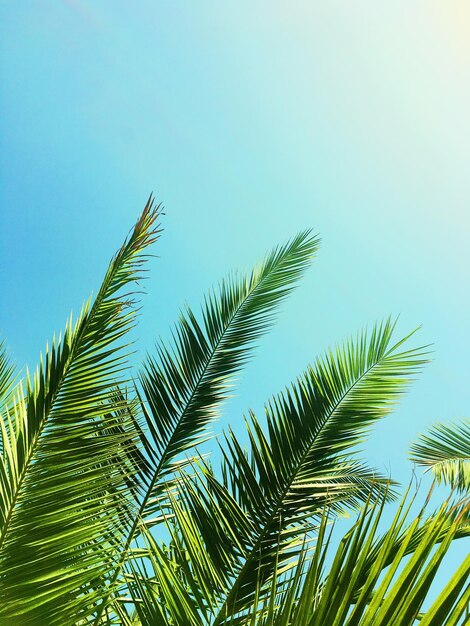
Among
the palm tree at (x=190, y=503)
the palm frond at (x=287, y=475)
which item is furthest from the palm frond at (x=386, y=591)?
the palm frond at (x=287, y=475)

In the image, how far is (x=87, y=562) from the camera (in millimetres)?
1536

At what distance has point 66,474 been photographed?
1640 mm

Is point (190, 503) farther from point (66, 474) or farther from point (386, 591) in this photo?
point (386, 591)

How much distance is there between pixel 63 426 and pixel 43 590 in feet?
1.54

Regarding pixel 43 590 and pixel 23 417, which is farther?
pixel 23 417

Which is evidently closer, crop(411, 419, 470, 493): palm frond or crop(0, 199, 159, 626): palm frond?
crop(0, 199, 159, 626): palm frond

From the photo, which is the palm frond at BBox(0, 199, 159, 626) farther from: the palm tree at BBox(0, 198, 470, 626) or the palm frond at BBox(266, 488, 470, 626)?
the palm frond at BBox(266, 488, 470, 626)

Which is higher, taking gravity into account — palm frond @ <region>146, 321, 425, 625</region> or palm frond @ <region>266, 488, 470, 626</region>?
palm frond @ <region>146, 321, 425, 625</region>

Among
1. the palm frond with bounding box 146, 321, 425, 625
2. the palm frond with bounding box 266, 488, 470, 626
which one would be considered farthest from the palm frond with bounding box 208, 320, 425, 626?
the palm frond with bounding box 266, 488, 470, 626

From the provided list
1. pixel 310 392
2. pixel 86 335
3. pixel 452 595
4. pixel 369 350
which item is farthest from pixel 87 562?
pixel 369 350

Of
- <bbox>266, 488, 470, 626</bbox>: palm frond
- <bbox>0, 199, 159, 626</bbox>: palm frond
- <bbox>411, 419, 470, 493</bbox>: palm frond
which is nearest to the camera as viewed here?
<bbox>266, 488, 470, 626</bbox>: palm frond

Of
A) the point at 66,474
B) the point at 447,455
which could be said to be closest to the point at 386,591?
the point at 66,474

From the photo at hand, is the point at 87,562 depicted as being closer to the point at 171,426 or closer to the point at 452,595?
the point at 452,595

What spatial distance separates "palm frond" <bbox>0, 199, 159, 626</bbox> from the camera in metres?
1.44
